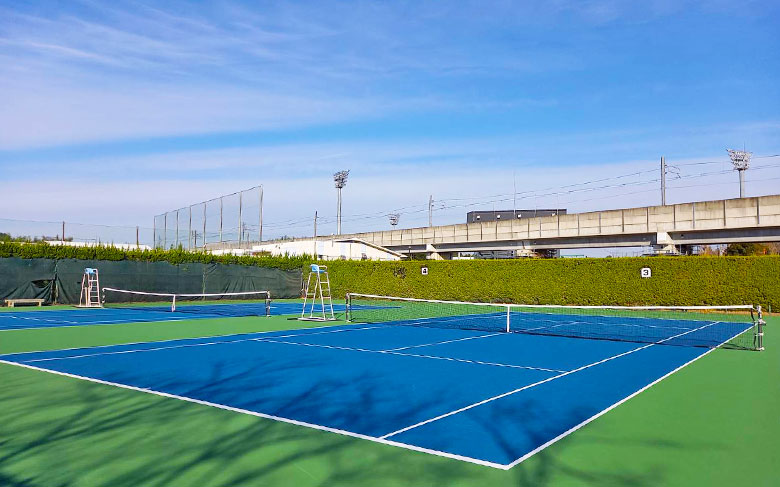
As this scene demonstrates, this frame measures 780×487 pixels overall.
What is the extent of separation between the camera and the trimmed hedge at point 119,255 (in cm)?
2486

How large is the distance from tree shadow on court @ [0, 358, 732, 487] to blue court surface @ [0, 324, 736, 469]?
0.09 metres

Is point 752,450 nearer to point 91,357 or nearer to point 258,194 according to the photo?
point 91,357

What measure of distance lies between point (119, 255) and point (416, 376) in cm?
2363

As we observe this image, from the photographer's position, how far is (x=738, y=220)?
31266 millimetres

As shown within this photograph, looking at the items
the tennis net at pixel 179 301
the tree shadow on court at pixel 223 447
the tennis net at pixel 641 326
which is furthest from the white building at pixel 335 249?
the tree shadow on court at pixel 223 447

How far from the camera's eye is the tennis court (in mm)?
5660

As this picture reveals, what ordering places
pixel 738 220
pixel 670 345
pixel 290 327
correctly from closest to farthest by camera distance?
pixel 670 345, pixel 290 327, pixel 738 220

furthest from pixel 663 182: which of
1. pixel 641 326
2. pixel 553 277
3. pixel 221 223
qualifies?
pixel 221 223

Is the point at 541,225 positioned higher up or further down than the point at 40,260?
higher up

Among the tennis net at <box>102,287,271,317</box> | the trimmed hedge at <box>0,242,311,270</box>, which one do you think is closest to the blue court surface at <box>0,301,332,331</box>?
the tennis net at <box>102,287,271,317</box>

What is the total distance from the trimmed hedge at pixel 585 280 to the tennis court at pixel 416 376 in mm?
9284

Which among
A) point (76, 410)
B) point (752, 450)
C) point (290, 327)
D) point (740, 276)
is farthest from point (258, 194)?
point (752, 450)

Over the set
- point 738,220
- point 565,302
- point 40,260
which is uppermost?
point 738,220

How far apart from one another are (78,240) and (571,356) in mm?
28415
